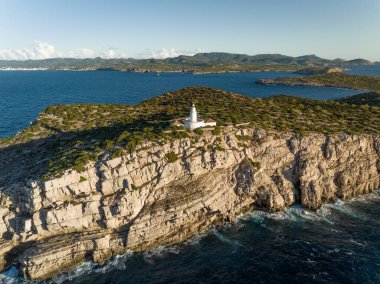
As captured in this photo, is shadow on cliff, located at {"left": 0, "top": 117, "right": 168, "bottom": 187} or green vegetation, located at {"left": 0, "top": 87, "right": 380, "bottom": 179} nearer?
shadow on cliff, located at {"left": 0, "top": 117, "right": 168, "bottom": 187}

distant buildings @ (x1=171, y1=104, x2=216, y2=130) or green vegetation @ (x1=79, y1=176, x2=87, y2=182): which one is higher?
distant buildings @ (x1=171, y1=104, x2=216, y2=130)

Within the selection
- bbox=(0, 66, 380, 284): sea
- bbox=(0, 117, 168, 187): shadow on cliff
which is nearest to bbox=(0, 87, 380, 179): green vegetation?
bbox=(0, 117, 168, 187): shadow on cliff

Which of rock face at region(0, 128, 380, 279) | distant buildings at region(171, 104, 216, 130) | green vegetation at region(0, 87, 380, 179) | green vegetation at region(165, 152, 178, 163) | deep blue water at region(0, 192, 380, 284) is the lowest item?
deep blue water at region(0, 192, 380, 284)

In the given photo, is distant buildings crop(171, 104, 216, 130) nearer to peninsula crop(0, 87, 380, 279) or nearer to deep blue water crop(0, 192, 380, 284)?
peninsula crop(0, 87, 380, 279)

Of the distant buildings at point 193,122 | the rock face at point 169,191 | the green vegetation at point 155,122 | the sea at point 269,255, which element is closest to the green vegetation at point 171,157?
the green vegetation at point 155,122

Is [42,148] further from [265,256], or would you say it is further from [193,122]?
[265,256]

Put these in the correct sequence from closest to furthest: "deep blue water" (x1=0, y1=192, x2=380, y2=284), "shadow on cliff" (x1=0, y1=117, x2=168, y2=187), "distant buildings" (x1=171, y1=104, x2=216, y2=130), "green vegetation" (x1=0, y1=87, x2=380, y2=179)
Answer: "deep blue water" (x1=0, y1=192, x2=380, y2=284) → "shadow on cliff" (x1=0, y1=117, x2=168, y2=187) → "green vegetation" (x1=0, y1=87, x2=380, y2=179) → "distant buildings" (x1=171, y1=104, x2=216, y2=130)

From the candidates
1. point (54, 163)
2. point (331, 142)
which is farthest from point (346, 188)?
point (54, 163)

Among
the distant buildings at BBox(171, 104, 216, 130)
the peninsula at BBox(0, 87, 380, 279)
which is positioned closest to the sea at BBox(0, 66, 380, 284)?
the peninsula at BBox(0, 87, 380, 279)

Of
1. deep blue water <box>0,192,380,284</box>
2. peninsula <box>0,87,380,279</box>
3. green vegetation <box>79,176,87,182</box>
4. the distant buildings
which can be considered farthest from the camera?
the distant buildings
